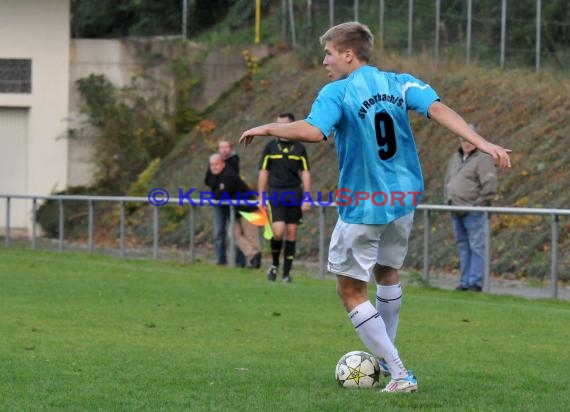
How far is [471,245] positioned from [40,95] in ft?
→ 59.7

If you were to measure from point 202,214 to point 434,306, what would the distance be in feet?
33.5

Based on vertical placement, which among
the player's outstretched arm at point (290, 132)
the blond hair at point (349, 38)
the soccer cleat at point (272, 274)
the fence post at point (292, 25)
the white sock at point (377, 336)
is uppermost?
the fence post at point (292, 25)

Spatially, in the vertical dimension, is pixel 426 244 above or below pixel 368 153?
below

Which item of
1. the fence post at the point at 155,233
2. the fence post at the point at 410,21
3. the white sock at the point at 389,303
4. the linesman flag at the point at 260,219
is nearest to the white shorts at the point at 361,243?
the white sock at the point at 389,303

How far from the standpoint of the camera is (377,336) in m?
8.04

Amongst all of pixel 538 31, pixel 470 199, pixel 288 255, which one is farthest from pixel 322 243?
pixel 538 31

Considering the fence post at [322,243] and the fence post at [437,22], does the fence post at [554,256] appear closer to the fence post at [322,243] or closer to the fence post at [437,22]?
the fence post at [322,243]

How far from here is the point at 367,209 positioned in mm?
7992

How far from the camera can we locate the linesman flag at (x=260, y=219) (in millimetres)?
20266

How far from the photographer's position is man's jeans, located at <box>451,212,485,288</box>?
56.6ft

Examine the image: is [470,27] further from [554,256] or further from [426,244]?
[554,256]

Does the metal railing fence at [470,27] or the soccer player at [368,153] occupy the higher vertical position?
the metal railing fence at [470,27]

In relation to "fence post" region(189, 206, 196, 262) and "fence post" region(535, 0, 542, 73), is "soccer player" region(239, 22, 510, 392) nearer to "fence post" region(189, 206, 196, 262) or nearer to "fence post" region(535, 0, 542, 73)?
"fence post" region(189, 206, 196, 262)

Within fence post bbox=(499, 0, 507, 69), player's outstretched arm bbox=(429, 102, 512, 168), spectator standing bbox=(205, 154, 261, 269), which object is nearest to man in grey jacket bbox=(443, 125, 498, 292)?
spectator standing bbox=(205, 154, 261, 269)
